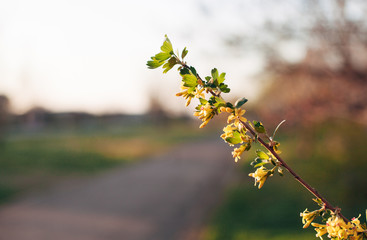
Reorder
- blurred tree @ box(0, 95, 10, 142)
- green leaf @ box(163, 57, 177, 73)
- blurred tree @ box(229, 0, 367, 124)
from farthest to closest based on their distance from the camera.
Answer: blurred tree @ box(0, 95, 10, 142)
blurred tree @ box(229, 0, 367, 124)
green leaf @ box(163, 57, 177, 73)

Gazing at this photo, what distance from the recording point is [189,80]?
1032 millimetres

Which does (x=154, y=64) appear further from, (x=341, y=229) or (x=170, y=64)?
(x=341, y=229)

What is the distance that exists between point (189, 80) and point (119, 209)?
8.98 m

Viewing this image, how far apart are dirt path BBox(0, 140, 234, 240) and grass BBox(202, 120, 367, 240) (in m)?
0.67

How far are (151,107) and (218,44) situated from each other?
5134cm

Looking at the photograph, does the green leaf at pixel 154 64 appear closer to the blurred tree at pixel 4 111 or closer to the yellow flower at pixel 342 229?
the yellow flower at pixel 342 229

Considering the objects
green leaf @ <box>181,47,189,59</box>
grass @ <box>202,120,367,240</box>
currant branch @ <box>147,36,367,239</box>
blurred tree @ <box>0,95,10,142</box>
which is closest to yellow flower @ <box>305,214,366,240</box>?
currant branch @ <box>147,36,367,239</box>

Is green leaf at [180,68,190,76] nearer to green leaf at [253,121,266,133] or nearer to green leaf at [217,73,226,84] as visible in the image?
green leaf at [217,73,226,84]

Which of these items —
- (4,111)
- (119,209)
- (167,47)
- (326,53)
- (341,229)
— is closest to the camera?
(341,229)

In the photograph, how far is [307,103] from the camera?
345 inches

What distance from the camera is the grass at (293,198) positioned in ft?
23.5

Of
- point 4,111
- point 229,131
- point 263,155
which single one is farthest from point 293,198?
point 4,111

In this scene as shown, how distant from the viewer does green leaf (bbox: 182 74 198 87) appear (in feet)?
3.36

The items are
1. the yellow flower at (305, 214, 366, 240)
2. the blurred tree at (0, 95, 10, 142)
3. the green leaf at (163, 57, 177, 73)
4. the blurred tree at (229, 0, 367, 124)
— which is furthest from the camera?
the blurred tree at (0, 95, 10, 142)
